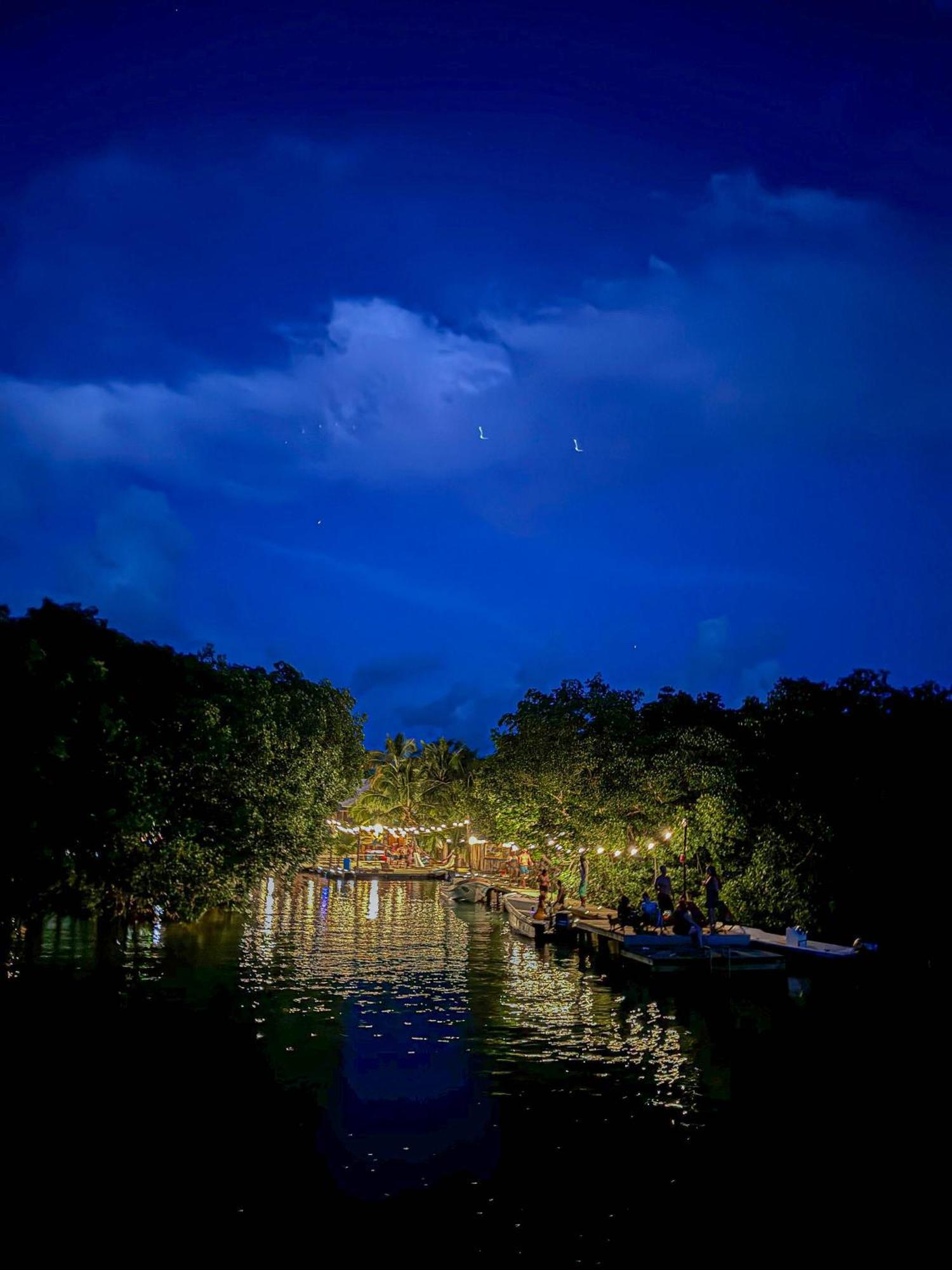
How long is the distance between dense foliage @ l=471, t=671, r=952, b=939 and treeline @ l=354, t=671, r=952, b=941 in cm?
5

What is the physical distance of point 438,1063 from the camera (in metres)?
15.8

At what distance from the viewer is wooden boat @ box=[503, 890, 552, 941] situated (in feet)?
119

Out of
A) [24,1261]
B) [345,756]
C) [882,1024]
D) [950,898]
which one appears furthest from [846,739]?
[345,756]

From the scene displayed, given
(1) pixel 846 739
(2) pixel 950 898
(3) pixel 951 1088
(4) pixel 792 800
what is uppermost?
(1) pixel 846 739

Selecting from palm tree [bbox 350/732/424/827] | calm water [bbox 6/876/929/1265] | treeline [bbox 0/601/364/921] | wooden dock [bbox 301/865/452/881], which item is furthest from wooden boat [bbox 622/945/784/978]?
palm tree [bbox 350/732/424/827]

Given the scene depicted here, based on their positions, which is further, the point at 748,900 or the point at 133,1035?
the point at 748,900

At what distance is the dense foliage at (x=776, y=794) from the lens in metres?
27.6

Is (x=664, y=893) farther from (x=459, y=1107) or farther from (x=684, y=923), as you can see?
(x=459, y=1107)

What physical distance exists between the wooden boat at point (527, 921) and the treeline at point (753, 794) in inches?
104

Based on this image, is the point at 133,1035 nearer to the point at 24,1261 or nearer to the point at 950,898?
the point at 24,1261

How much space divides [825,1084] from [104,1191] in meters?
10.7

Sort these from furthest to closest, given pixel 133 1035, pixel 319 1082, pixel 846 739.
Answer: pixel 846 739
pixel 133 1035
pixel 319 1082

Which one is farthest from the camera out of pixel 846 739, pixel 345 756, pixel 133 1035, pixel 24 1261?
pixel 345 756

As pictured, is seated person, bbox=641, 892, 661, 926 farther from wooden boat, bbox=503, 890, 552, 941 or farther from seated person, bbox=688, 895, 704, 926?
wooden boat, bbox=503, 890, 552, 941
